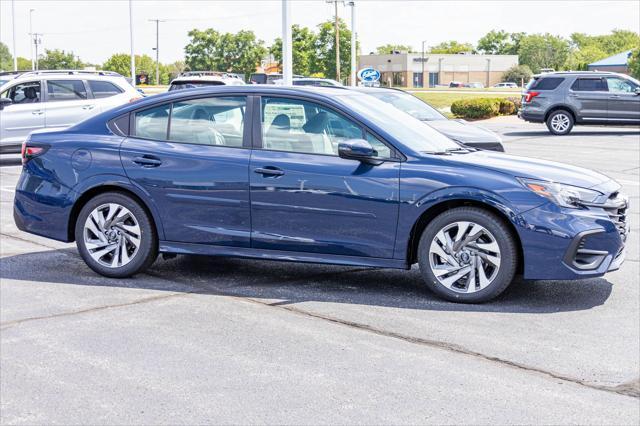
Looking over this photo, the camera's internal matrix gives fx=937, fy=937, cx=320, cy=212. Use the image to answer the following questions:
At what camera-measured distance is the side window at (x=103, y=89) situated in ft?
64.9

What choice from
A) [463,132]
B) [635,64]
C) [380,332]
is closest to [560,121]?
[463,132]

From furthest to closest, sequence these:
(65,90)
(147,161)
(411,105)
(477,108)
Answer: (477,108) → (65,90) → (411,105) → (147,161)

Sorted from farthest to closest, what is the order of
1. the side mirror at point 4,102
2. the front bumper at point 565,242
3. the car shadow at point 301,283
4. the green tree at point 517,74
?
the green tree at point 517,74, the side mirror at point 4,102, the car shadow at point 301,283, the front bumper at point 565,242

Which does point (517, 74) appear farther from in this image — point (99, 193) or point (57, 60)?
point (99, 193)

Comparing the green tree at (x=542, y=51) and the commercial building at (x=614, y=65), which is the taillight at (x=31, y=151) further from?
the green tree at (x=542, y=51)

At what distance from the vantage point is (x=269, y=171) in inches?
285

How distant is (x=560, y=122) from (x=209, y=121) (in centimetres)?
2074

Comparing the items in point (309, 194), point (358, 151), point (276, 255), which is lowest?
point (276, 255)

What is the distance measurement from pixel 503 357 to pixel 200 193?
9.63 feet

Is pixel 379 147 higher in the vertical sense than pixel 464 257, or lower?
higher

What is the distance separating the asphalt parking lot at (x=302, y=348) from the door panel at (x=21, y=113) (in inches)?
429

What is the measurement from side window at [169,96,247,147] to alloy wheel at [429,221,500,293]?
1.82 metres

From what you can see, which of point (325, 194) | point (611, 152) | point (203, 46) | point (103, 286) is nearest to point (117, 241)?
point (103, 286)

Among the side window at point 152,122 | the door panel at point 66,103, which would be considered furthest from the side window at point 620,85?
the side window at point 152,122
